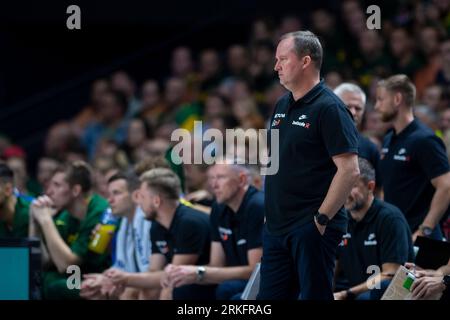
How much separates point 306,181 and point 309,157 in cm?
14

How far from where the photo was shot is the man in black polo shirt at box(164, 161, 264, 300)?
6996 millimetres

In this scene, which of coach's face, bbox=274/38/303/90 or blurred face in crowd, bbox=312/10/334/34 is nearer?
coach's face, bbox=274/38/303/90

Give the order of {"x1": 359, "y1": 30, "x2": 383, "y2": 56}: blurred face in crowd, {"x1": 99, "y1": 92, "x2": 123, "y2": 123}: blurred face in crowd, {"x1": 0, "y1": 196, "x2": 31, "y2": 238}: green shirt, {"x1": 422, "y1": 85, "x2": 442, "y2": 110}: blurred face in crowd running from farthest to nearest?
{"x1": 99, "y1": 92, "x2": 123, "y2": 123}: blurred face in crowd, {"x1": 359, "y1": 30, "x2": 383, "y2": 56}: blurred face in crowd, {"x1": 422, "y1": 85, "x2": 442, "y2": 110}: blurred face in crowd, {"x1": 0, "y1": 196, "x2": 31, "y2": 238}: green shirt

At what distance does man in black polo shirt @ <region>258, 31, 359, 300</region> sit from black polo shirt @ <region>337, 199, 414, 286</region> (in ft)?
3.28

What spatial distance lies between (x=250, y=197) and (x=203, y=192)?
1.53 m

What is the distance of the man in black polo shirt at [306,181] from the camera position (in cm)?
530

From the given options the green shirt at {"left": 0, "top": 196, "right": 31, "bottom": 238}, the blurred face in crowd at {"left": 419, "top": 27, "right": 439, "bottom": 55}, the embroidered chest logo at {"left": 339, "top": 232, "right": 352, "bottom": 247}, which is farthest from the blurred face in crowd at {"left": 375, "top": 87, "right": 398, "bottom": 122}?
the blurred face in crowd at {"left": 419, "top": 27, "right": 439, "bottom": 55}

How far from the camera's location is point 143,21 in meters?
14.6

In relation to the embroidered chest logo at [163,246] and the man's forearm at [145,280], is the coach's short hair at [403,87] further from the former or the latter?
the man's forearm at [145,280]

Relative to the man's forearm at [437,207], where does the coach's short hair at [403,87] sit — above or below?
above

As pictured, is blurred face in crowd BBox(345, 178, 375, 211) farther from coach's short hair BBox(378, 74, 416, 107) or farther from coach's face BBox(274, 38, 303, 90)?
coach's face BBox(274, 38, 303, 90)

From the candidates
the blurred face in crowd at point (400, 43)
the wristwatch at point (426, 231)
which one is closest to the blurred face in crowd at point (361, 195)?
the wristwatch at point (426, 231)

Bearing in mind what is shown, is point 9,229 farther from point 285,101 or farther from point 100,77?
point 100,77

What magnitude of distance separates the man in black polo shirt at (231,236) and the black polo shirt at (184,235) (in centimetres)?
17
